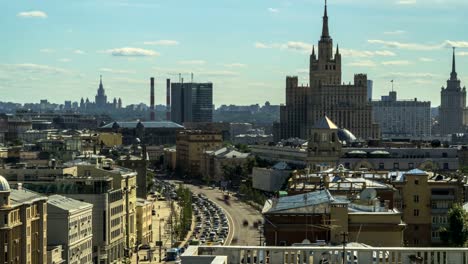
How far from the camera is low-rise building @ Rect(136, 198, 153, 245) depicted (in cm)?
11462

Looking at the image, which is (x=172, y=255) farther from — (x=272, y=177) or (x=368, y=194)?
(x=272, y=177)

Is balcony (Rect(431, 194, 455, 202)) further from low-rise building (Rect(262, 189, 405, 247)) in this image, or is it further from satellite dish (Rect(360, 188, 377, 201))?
low-rise building (Rect(262, 189, 405, 247))

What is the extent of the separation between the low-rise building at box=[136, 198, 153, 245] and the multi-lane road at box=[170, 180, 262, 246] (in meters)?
7.94

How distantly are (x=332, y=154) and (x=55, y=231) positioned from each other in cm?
6093

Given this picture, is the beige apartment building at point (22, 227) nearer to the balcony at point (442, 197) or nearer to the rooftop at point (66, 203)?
the rooftop at point (66, 203)

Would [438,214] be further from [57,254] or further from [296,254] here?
[296,254]

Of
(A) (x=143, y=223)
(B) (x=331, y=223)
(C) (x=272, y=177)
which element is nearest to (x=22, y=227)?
(B) (x=331, y=223)

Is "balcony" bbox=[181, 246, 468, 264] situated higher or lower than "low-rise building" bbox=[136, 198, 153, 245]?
higher

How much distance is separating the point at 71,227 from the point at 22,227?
11.6 meters

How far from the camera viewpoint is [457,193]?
82.9 meters

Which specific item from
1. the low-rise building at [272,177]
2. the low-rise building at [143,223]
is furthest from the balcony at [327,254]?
the low-rise building at [272,177]

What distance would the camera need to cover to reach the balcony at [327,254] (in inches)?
1000

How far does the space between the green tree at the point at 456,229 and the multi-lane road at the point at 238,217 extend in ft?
91.4

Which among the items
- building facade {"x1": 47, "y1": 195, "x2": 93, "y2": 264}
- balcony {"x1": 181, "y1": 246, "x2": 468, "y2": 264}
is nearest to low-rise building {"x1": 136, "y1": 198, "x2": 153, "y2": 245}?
building facade {"x1": 47, "y1": 195, "x2": 93, "y2": 264}
